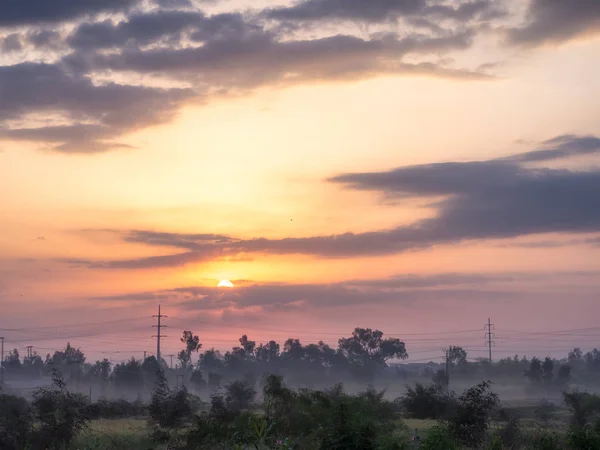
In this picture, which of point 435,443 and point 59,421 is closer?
point 435,443

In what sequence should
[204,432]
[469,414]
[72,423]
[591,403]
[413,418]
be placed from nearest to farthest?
[204,432], [72,423], [469,414], [413,418], [591,403]

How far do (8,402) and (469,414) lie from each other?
36.3 metres

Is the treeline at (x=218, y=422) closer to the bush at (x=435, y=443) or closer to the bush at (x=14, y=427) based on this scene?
the bush at (x=14, y=427)

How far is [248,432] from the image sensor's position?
47625mm

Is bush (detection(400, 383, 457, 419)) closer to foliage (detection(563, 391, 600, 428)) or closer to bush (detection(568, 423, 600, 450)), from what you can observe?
foliage (detection(563, 391, 600, 428))

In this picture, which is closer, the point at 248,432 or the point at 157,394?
the point at 248,432

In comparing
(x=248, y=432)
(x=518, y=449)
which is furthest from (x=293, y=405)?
(x=518, y=449)

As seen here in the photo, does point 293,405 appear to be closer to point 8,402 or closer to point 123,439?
point 123,439

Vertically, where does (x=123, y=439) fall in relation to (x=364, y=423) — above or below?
below

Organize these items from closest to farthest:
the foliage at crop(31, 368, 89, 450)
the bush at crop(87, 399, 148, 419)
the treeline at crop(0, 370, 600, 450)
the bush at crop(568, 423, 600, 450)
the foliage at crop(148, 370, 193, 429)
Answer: the bush at crop(568, 423, 600, 450)
the treeline at crop(0, 370, 600, 450)
the foliage at crop(31, 368, 89, 450)
the foliage at crop(148, 370, 193, 429)
the bush at crop(87, 399, 148, 419)

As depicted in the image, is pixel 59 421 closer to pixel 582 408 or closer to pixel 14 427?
pixel 14 427

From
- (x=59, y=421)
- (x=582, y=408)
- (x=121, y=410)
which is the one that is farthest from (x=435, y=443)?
(x=121, y=410)

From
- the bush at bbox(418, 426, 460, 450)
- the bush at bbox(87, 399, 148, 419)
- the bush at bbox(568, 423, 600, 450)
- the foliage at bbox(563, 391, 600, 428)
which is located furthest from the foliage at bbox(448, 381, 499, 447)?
the bush at bbox(87, 399, 148, 419)

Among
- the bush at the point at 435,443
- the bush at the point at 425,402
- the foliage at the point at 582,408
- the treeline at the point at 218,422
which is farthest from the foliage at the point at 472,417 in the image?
the foliage at the point at 582,408
